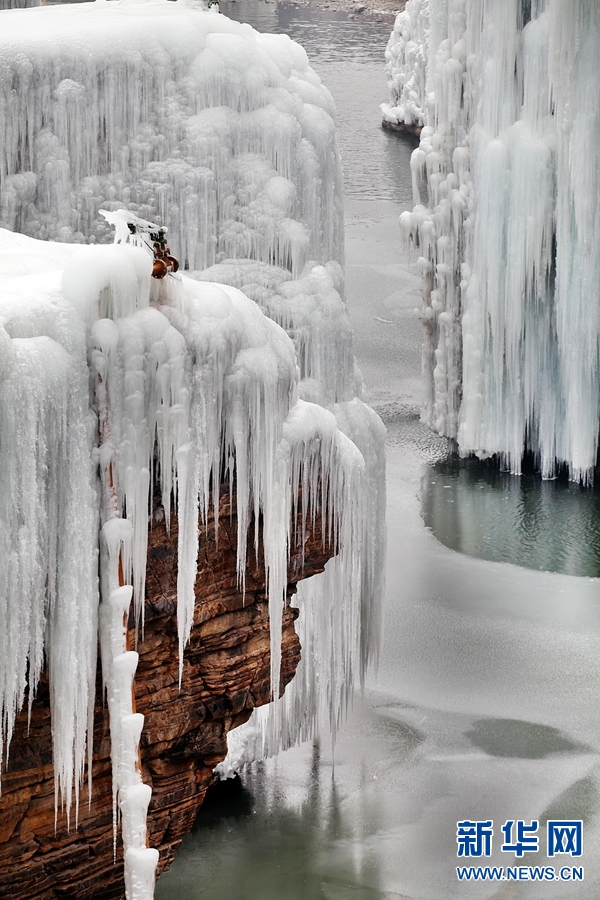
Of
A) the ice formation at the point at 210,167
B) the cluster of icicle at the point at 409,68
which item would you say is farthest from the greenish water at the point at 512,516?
Answer: the cluster of icicle at the point at 409,68

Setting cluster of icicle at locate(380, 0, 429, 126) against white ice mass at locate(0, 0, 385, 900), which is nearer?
white ice mass at locate(0, 0, 385, 900)

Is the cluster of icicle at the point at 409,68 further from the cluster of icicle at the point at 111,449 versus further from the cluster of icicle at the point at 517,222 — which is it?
the cluster of icicle at the point at 111,449

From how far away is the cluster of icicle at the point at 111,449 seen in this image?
174 inches

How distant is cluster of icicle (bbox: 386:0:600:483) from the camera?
1134cm

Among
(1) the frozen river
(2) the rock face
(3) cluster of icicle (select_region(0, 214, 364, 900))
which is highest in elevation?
(3) cluster of icicle (select_region(0, 214, 364, 900))

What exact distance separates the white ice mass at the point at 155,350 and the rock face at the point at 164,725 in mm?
92

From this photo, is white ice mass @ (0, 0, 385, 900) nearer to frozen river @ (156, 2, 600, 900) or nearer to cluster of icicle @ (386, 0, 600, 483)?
frozen river @ (156, 2, 600, 900)

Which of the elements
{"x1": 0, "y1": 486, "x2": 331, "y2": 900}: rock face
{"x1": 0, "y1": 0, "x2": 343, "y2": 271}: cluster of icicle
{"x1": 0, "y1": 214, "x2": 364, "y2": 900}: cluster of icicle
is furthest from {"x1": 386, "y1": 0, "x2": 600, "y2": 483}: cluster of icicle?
{"x1": 0, "y1": 214, "x2": 364, "y2": 900}: cluster of icicle

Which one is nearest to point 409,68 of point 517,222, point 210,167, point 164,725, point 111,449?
point 517,222

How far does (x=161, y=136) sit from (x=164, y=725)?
383cm

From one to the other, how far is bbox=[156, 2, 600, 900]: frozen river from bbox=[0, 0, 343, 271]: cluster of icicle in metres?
3.18

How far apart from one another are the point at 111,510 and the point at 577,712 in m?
5.01

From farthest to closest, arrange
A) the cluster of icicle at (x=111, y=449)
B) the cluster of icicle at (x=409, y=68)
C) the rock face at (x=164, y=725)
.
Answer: the cluster of icicle at (x=409, y=68) < the rock face at (x=164, y=725) < the cluster of icicle at (x=111, y=449)

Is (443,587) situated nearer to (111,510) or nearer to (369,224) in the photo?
(111,510)
